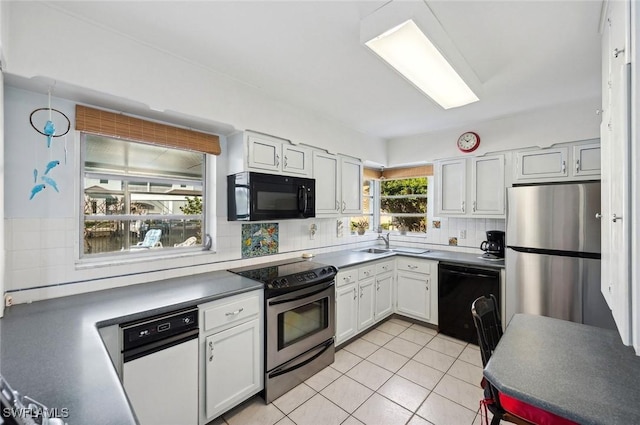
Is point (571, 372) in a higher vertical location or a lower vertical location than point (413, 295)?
higher

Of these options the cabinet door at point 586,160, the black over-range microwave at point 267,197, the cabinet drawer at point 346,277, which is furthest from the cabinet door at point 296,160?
the cabinet door at point 586,160

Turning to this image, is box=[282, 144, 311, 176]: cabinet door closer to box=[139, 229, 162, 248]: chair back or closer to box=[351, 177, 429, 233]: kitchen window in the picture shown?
box=[139, 229, 162, 248]: chair back

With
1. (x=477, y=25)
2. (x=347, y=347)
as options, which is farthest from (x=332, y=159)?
(x=347, y=347)

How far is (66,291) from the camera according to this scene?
5.77ft

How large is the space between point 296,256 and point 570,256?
2518mm

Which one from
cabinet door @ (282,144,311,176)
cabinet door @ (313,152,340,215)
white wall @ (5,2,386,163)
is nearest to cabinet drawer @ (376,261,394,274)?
cabinet door @ (313,152,340,215)

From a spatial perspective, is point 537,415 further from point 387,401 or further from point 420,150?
point 420,150

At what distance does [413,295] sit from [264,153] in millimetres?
2434

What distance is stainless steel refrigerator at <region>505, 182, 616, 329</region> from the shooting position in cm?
225

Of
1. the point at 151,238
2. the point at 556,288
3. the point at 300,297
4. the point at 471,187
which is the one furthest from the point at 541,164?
the point at 151,238

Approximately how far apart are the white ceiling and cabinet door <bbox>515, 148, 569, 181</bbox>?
499 millimetres

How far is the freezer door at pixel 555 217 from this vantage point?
2246mm

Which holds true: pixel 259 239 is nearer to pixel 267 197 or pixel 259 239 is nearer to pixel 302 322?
pixel 267 197

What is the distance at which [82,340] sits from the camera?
119 cm
